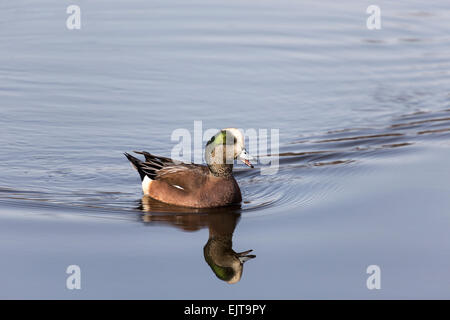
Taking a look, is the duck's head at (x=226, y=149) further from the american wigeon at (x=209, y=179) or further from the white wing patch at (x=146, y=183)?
the white wing patch at (x=146, y=183)

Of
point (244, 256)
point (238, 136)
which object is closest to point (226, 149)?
point (238, 136)

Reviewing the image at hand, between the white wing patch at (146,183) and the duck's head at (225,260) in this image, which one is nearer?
the duck's head at (225,260)

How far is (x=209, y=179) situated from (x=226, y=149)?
439 mm

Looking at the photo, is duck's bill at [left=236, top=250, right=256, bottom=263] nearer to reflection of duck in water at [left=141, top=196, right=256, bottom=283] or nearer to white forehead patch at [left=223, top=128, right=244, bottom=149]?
reflection of duck in water at [left=141, top=196, right=256, bottom=283]

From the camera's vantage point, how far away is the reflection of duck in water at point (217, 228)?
7.68 m

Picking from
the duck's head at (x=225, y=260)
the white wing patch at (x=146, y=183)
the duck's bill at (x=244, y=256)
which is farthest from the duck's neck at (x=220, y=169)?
the duck's bill at (x=244, y=256)

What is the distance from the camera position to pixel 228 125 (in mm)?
12242

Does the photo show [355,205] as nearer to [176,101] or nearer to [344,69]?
[176,101]

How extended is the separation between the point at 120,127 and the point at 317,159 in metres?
3.08

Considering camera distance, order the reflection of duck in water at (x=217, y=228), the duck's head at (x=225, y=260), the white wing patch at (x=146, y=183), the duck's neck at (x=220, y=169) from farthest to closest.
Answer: the white wing patch at (x=146, y=183) → the duck's neck at (x=220, y=169) → the reflection of duck in water at (x=217, y=228) → the duck's head at (x=225, y=260)

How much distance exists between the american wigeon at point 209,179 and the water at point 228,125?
0.21 m

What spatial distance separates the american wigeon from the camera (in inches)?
368

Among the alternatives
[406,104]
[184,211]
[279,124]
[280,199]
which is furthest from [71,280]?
[406,104]

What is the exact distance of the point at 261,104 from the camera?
43.0ft
